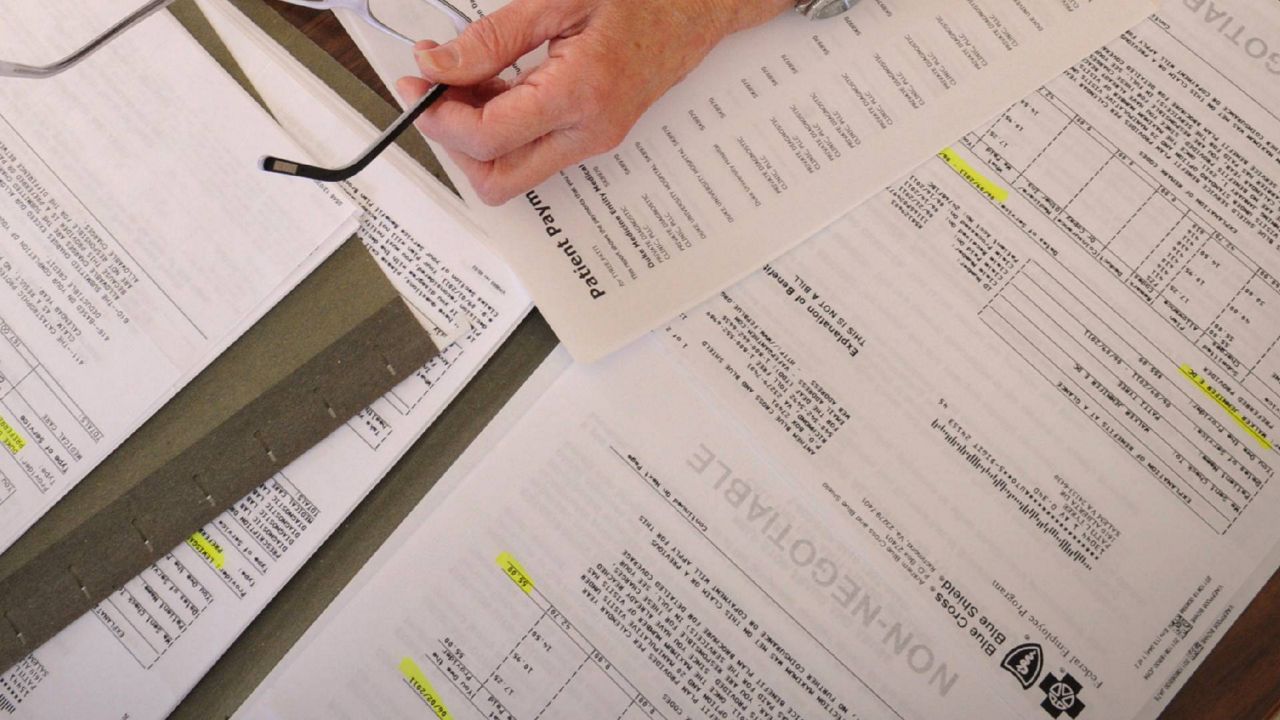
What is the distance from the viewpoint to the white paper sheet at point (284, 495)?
54cm

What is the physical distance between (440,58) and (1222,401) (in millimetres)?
570

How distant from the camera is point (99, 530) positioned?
535 millimetres

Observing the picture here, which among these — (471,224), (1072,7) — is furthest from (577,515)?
(1072,7)

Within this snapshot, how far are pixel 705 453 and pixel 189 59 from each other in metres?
0.46

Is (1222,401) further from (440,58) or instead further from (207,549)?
(207,549)

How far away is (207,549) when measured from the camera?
55 cm

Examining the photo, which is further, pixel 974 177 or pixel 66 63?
pixel 974 177

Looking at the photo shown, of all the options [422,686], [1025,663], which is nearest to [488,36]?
[422,686]

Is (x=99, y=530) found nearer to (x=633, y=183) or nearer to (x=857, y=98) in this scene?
(x=633, y=183)

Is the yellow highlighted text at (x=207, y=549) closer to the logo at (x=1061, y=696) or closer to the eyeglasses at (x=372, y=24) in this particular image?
the eyeglasses at (x=372, y=24)

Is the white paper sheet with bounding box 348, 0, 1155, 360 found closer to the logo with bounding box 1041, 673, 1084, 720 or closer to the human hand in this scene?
the human hand

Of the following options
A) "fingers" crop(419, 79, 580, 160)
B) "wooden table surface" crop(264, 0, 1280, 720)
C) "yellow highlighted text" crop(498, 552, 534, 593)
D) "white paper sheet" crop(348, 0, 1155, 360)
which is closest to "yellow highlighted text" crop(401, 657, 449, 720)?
"yellow highlighted text" crop(498, 552, 534, 593)

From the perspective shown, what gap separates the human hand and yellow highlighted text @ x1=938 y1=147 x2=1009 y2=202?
184mm

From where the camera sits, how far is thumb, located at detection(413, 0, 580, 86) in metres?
0.49
